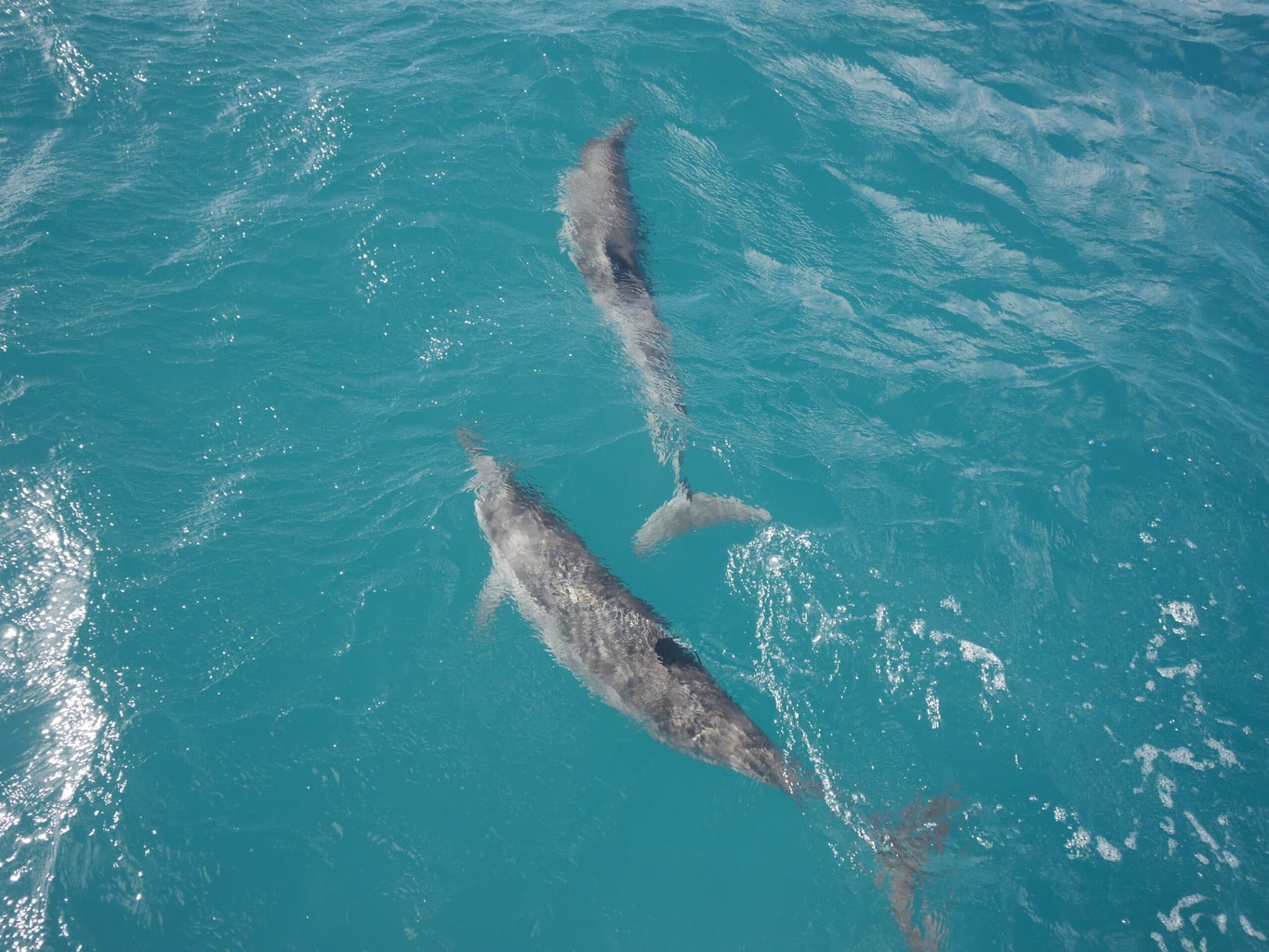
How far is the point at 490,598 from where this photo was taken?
937 cm

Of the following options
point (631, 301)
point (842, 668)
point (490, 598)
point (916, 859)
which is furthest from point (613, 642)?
point (631, 301)

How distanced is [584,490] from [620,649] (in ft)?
8.38

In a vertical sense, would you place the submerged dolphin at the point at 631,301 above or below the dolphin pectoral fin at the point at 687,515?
above

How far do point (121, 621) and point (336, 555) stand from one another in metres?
2.32

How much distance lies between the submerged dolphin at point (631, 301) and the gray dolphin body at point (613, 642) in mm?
1042

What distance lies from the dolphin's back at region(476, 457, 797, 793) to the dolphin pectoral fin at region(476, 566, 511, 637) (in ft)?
0.24

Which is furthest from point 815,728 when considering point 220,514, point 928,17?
point 928,17

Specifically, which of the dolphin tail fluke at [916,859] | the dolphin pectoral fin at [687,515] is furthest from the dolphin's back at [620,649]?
the dolphin tail fluke at [916,859]

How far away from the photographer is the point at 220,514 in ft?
31.4

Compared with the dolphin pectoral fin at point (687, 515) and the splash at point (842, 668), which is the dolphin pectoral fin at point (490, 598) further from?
the splash at point (842, 668)

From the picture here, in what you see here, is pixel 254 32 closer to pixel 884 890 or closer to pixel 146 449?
pixel 146 449

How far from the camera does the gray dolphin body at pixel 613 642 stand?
8.34 meters

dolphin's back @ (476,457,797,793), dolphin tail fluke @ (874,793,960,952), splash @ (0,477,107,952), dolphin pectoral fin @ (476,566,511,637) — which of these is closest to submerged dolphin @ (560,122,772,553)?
dolphin's back @ (476,457,797,793)

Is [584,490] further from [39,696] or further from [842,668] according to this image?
[39,696]
